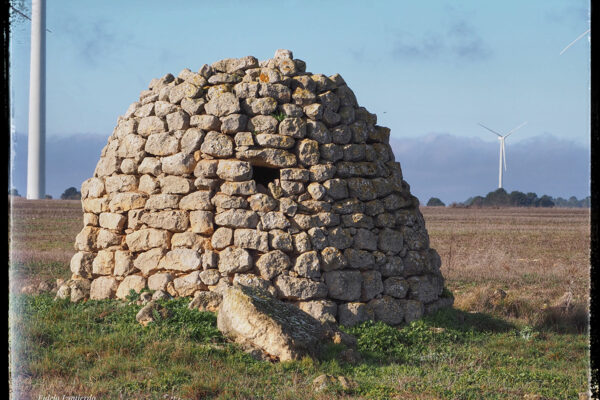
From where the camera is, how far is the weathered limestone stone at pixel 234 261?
794 cm

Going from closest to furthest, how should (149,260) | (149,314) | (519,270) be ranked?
(149,314), (149,260), (519,270)

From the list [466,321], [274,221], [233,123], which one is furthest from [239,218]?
[466,321]

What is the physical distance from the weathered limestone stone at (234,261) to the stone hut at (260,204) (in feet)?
0.07

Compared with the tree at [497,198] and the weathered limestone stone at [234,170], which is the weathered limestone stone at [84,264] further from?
the tree at [497,198]

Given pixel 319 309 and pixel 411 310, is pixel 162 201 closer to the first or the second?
pixel 319 309

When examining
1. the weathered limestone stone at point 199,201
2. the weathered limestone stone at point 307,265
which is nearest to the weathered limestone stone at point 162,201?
the weathered limestone stone at point 199,201

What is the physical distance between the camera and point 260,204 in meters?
8.12

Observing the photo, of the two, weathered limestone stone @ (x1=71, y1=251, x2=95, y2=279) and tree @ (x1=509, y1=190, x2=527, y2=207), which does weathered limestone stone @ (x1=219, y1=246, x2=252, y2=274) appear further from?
tree @ (x1=509, y1=190, x2=527, y2=207)

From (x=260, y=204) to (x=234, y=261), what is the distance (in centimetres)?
85

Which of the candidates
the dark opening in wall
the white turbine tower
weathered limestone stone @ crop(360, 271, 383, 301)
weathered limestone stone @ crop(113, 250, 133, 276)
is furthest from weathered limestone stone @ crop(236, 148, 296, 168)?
the white turbine tower

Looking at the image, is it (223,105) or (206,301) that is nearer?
(206,301)

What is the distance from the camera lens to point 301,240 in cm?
807

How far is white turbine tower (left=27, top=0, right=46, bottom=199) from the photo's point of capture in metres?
19.5
